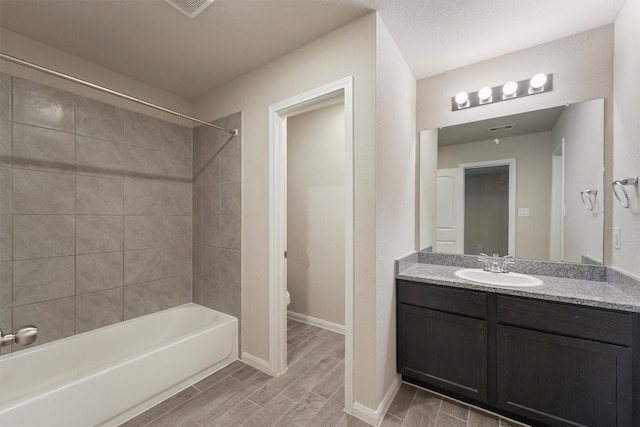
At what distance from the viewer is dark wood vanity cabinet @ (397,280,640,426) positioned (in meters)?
1.29

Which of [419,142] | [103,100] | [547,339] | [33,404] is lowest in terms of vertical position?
[33,404]

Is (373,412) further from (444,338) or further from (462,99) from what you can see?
(462,99)

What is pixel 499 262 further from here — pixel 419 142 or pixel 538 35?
pixel 538 35

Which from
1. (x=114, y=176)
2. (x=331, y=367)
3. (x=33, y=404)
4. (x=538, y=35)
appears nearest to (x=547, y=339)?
(x=331, y=367)

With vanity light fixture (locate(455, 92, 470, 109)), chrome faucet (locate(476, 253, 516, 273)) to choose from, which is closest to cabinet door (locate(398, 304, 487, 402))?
chrome faucet (locate(476, 253, 516, 273))

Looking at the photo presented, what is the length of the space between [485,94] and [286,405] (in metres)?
2.67

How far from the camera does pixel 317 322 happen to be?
9.84 ft

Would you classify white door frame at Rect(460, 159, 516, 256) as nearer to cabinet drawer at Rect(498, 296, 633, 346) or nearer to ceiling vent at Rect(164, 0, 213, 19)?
cabinet drawer at Rect(498, 296, 633, 346)

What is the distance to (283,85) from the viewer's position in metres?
1.99

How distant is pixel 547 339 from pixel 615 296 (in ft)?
1.33

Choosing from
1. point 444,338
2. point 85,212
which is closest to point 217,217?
point 85,212

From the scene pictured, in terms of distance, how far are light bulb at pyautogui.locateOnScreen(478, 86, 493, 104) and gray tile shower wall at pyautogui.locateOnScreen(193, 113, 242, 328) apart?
1987 millimetres

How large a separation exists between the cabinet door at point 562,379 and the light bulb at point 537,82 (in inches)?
64.5

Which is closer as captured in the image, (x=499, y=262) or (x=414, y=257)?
(x=499, y=262)
